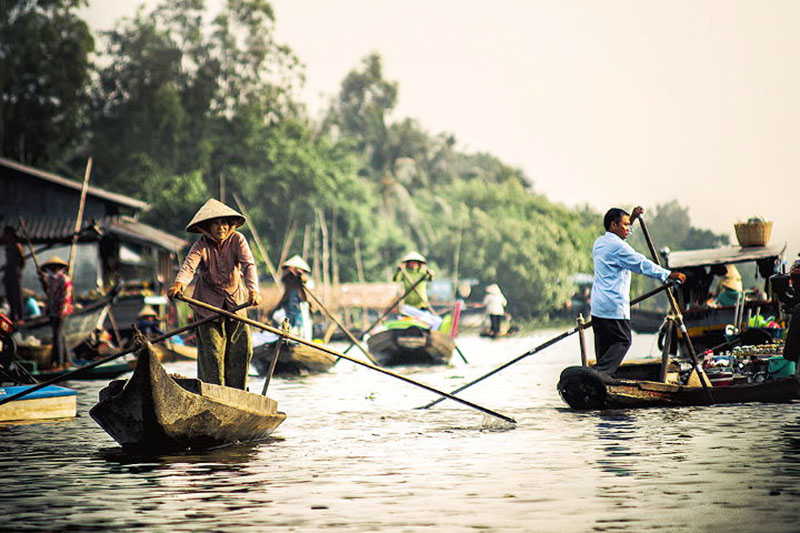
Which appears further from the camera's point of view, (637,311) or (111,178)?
(111,178)

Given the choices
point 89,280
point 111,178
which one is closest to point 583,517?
point 89,280

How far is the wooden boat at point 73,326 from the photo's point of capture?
18.0 meters

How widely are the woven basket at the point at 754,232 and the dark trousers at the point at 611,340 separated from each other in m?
5.77

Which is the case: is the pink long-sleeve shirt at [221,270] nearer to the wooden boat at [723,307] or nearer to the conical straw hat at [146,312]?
the wooden boat at [723,307]

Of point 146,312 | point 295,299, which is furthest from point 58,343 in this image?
point 146,312

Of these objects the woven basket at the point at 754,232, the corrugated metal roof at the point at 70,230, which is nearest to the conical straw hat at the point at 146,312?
the corrugated metal roof at the point at 70,230

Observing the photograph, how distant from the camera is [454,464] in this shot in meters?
7.83

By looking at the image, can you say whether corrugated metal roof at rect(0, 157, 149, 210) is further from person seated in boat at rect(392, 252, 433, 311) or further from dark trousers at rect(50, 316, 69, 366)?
person seated in boat at rect(392, 252, 433, 311)

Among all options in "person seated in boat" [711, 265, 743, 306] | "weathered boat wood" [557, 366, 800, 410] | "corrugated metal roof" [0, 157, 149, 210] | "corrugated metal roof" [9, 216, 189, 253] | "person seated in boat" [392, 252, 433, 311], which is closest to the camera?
"weathered boat wood" [557, 366, 800, 410]

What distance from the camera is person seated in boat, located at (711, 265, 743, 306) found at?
52.5ft

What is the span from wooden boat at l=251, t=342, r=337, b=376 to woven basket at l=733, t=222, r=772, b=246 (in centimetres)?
623

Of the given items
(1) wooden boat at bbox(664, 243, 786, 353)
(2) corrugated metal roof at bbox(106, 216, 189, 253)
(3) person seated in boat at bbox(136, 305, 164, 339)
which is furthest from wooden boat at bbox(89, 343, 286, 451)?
(2) corrugated metal roof at bbox(106, 216, 189, 253)

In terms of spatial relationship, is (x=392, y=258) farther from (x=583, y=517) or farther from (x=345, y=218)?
(x=583, y=517)

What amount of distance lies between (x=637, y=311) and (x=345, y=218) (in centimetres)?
1619
